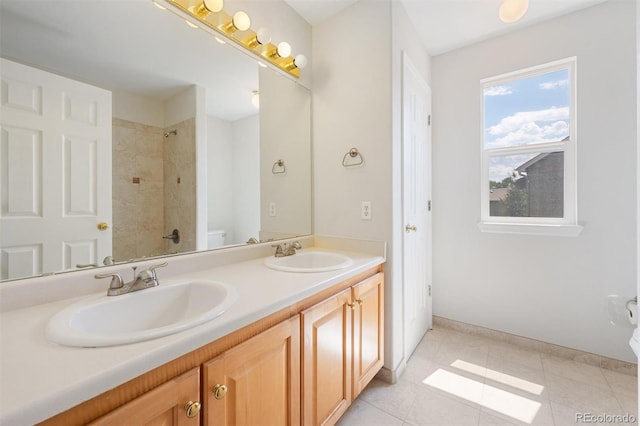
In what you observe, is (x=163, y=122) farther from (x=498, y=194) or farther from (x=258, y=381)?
(x=498, y=194)

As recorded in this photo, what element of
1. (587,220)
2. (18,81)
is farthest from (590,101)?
(18,81)

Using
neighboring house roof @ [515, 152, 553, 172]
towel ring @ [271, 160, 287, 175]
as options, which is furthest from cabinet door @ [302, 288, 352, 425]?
neighboring house roof @ [515, 152, 553, 172]

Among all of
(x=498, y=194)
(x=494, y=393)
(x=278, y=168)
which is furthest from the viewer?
(x=498, y=194)

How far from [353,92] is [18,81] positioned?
1539 mm

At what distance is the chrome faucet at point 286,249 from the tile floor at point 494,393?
931 mm

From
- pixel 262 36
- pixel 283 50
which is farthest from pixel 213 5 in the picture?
pixel 283 50

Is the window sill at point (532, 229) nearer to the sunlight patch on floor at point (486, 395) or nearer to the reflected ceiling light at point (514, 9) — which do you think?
the sunlight patch on floor at point (486, 395)

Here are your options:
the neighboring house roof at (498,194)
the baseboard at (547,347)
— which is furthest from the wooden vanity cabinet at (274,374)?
the neighboring house roof at (498,194)

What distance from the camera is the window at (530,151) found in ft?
6.12

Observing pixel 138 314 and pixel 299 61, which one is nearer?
pixel 138 314

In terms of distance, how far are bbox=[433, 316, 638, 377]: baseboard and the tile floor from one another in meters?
0.04

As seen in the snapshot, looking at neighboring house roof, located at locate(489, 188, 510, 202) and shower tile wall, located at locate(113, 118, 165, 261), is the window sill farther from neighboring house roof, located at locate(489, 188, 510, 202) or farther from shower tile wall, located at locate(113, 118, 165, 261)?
shower tile wall, located at locate(113, 118, 165, 261)

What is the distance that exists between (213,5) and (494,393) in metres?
2.58

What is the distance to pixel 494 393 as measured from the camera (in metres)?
1.54
